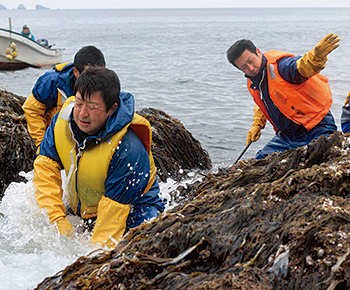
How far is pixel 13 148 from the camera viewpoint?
20.0 ft

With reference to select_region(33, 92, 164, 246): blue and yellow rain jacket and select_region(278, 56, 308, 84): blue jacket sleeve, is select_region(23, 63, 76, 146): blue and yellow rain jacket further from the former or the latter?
select_region(278, 56, 308, 84): blue jacket sleeve

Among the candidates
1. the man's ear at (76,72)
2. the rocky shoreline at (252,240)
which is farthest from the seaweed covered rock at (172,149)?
the rocky shoreline at (252,240)

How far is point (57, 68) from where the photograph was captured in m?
5.42

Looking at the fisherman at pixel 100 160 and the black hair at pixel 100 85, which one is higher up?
the black hair at pixel 100 85

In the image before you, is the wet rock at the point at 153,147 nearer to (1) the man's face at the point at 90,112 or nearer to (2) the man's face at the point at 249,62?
(2) the man's face at the point at 249,62

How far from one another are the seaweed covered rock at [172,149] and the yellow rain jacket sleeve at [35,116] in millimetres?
1640

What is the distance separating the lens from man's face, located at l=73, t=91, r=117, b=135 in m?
3.48

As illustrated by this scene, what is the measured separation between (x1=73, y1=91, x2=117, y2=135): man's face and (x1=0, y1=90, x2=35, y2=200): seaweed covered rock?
2.66m

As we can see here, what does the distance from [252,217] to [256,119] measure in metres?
4.47

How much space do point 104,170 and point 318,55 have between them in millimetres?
2966

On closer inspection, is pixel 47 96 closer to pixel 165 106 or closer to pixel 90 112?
pixel 90 112

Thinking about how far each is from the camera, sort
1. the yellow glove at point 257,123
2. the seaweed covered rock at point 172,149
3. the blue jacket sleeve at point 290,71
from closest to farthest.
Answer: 1. the blue jacket sleeve at point 290,71
2. the seaweed covered rock at point 172,149
3. the yellow glove at point 257,123

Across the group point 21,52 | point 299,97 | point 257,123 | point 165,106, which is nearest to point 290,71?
point 299,97

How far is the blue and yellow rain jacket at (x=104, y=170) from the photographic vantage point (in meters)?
3.63
